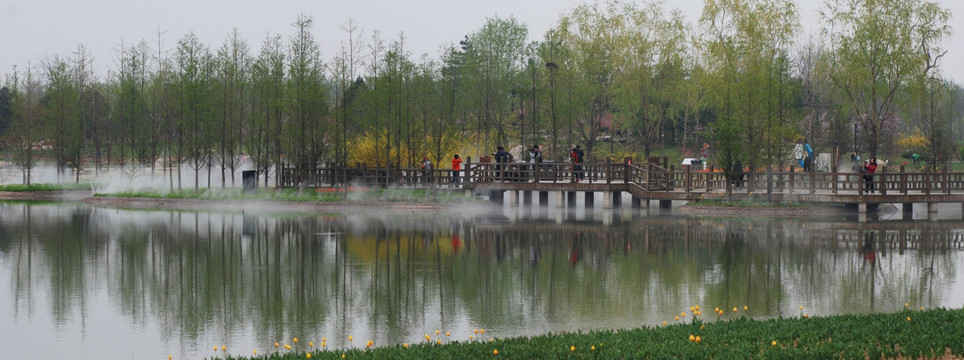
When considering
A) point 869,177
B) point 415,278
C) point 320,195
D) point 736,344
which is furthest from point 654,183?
point 736,344

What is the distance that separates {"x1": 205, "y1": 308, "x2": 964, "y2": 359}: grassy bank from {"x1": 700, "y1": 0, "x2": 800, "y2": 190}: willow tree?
2908cm

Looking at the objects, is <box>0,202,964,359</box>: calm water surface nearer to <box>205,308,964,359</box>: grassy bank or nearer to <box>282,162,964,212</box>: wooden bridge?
<box>205,308,964,359</box>: grassy bank

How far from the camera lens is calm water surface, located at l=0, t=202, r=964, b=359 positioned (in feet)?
49.8

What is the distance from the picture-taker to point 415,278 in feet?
67.8

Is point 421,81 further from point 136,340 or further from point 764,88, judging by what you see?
point 136,340

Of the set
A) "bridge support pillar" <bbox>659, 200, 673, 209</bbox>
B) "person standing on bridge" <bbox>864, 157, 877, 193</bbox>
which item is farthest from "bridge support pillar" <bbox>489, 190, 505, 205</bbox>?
"person standing on bridge" <bbox>864, 157, 877, 193</bbox>

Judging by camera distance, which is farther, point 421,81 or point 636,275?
point 421,81

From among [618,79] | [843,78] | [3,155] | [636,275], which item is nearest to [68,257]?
[636,275]

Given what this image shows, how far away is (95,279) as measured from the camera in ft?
67.7

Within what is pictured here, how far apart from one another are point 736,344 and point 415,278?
9.96 m

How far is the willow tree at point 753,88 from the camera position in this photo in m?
42.1

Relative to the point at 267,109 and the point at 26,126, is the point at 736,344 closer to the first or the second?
the point at 267,109

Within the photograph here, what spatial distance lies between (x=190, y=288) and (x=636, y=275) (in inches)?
337

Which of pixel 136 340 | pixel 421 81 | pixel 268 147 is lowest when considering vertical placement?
pixel 136 340
